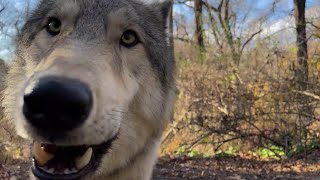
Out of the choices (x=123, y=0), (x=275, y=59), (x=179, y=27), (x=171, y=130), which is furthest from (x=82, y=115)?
(x=179, y=27)

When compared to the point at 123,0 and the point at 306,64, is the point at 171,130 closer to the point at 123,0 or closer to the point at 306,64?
the point at 306,64

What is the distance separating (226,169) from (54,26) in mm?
7923

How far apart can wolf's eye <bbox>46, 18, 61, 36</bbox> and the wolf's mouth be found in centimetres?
93

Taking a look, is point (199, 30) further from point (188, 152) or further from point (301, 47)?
point (188, 152)

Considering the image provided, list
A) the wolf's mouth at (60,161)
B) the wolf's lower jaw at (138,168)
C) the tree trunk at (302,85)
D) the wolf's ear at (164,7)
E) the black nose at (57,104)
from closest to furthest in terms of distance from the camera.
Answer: the black nose at (57,104)
the wolf's mouth at (60,161)
the wolf's lower jaw at (138,168)
the wolf's ear at (164,7)
the tree trunk at (302,85)

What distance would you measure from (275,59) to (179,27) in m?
5.93

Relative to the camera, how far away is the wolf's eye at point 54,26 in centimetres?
334

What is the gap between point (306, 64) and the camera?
499 inches

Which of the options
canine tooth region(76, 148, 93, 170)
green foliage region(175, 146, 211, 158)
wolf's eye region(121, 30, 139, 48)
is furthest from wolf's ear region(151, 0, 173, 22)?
green foliage region(175, 146, 211, 158)

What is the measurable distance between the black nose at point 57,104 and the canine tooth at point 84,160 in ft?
1.43

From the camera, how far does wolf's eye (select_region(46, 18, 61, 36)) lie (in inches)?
132

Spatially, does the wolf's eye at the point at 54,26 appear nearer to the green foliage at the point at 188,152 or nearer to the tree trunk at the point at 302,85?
the green foliage at the point at 188,152

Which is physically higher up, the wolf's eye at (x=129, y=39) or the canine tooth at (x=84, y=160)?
the wolf's eye at (x=129, y=39)

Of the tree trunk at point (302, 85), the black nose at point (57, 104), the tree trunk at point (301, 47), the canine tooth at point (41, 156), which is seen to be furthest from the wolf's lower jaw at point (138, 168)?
the tree trunk at point (301, 47)
